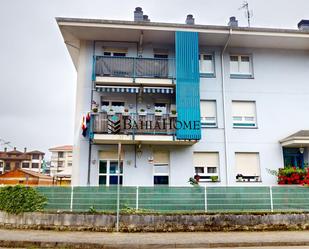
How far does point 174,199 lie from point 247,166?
634cm

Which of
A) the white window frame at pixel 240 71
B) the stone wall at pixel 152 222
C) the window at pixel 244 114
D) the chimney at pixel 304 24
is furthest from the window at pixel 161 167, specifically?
the chimney at pixel 304 24

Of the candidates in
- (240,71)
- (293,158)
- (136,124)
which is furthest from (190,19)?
(293,158)

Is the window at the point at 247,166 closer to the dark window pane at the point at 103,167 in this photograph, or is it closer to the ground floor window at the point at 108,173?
the ground floor window at the point at 108,173

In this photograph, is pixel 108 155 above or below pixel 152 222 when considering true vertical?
above

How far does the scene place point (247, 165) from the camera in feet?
57.9

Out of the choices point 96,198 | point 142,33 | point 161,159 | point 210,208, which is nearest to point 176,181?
point 161,159

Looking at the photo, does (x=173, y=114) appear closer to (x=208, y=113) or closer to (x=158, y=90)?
(x=158, y=90)

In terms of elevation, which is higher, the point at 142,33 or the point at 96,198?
the point at 142,33

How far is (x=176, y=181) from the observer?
16891mm

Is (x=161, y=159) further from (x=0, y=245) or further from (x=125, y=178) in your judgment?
(x=0, y=245)

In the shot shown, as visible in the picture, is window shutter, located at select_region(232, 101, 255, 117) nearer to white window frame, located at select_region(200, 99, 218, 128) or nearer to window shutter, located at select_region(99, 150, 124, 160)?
white window frame, located at select_region(200, 99, 218, 128)

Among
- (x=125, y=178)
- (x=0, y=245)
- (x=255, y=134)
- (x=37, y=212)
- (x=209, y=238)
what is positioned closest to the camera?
(x=0, y=245)

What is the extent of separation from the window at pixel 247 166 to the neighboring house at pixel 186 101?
0.19ft

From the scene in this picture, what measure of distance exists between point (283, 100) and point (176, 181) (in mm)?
8228
